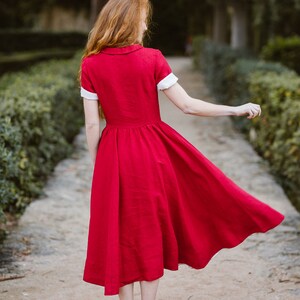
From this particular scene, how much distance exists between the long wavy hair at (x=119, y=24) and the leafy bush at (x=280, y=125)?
2.94 metres

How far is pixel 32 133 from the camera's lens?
675 centimetres

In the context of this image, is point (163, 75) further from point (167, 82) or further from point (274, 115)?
point (274, 115)

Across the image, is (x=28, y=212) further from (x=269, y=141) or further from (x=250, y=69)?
(x=250, y=69)

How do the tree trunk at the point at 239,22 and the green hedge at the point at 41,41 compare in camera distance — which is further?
the green hedge at the point at 41,41

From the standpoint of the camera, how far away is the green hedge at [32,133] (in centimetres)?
543

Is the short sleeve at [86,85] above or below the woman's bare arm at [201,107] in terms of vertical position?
above

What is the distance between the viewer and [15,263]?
16.4 ft

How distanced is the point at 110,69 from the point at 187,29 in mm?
40987

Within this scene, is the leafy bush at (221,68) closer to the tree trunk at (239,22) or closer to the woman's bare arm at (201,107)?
the tree trunk at (239,22)

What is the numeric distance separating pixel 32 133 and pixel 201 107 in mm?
3545

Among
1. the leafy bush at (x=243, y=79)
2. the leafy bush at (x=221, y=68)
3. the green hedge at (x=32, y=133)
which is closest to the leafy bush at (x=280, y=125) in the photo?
the leafy bush at (x=243, y=79)

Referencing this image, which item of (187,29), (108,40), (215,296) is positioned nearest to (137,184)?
(108,40)

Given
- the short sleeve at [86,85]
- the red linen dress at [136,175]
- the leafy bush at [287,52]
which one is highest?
the short sleeve at [86,85]

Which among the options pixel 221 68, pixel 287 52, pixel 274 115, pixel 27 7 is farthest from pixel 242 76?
pixel 27 7
